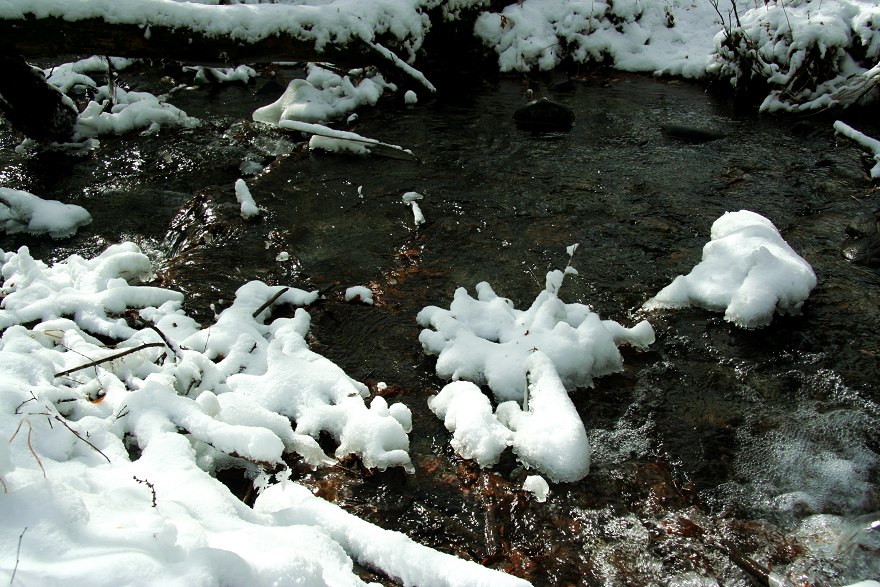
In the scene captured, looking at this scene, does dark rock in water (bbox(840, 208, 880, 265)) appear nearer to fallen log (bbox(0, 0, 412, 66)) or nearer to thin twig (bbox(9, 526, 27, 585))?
thin twig (bbox(9, 526, 27, 585))

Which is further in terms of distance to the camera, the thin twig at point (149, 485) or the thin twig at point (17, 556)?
the thin twig at point (149, 485)

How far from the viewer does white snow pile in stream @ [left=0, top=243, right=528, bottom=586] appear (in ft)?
6.22

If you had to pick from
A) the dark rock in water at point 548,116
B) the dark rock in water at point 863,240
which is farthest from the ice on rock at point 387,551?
the dark rock in water at point 548,116

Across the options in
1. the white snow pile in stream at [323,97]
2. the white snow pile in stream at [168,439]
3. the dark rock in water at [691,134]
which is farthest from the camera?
the white snow pile in stream at [323,97]

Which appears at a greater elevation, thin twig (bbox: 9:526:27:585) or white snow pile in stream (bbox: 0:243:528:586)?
thin twig (bbox: 9:526:27:585)

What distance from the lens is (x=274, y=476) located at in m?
3.08

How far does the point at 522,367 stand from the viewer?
12.4 ft

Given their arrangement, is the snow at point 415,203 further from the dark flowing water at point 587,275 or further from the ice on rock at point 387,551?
the ice on rock at point 387,551

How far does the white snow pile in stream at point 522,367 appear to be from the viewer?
3.20 m

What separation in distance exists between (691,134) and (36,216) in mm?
7448

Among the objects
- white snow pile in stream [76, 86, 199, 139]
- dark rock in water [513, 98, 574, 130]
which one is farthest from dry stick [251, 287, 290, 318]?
dark rock in water [513, 98, 574, 130]

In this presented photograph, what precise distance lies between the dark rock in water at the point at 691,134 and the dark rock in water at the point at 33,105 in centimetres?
760

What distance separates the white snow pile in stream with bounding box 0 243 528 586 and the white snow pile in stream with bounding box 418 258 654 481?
440mm

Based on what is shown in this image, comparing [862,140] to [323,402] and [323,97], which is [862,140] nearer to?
[323,97]
